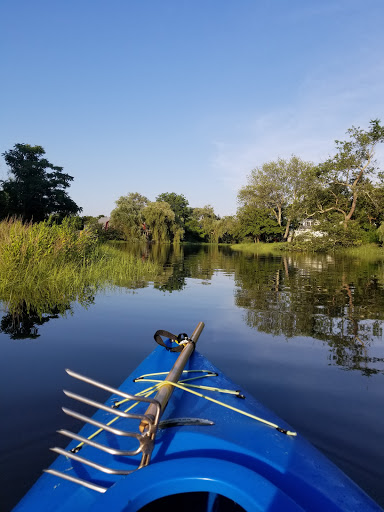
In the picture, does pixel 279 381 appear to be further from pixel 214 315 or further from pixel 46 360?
pixel 214 315

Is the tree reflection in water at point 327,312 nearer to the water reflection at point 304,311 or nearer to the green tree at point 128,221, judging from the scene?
the water reflection at point 304,311

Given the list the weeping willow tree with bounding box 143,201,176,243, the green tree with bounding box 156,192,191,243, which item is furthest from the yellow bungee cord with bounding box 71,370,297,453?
the green tree with bounding box 156,192,191,243

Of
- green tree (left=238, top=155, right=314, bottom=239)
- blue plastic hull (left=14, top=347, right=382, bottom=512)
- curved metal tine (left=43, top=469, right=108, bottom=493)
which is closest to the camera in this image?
blue plastic hull (left=14, top=347, right=382, bottom=512)

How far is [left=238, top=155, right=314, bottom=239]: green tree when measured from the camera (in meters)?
39.7

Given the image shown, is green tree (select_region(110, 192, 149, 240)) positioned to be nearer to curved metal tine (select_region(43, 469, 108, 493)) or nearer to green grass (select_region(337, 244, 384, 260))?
green grass (select_region(337, 244, 384, 260))

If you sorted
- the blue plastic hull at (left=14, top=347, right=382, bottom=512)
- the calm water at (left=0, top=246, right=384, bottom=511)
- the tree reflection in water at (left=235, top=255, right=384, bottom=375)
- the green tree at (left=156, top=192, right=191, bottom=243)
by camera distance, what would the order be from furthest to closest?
the green tree at (left=156, top=192, right=191, bottom=243) → the tree reflection in water at (left=235, top=255, right=384, bottom=375) → the calm water at (left=0, top=246, right=384, bottom=511) → the blue plastic hull at (left=14, top=347, right=382, bottom=512)

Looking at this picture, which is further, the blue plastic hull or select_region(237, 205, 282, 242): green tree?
select_region(237, 205, 282, 242): green tree

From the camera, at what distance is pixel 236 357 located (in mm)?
4801

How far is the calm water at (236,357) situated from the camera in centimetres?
278

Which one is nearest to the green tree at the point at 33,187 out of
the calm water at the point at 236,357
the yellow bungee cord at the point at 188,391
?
the calm water at the point at 236,357

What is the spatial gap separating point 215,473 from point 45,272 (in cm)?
918

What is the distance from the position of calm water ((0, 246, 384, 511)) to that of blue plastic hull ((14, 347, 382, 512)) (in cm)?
96

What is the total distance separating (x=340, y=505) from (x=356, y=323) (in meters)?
5.83

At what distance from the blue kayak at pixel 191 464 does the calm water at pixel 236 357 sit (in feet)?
3.15
